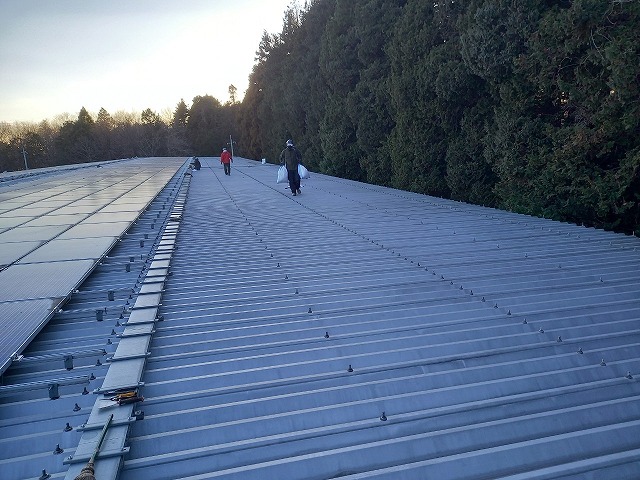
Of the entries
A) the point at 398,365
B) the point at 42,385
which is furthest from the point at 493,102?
the point at 42,385

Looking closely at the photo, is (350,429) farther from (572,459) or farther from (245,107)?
(245,107)

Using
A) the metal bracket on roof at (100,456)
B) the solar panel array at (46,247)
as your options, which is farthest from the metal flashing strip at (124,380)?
the solar panel array at (46,247)

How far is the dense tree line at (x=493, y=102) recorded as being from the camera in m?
8.44

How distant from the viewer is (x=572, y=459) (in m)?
2.54

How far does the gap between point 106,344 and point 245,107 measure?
50.2m

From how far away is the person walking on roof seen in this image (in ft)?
39.8

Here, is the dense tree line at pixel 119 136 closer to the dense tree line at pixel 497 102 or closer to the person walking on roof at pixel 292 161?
the dense tree line at pixel 497 102

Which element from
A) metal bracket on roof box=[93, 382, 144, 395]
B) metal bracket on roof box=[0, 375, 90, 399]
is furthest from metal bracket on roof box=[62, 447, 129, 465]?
metal bracket on roof box=[0, 375, 90, 399]

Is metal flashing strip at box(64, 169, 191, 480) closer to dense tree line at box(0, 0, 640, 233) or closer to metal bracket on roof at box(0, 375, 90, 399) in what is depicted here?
metal bracket on roof at box(0, 375, 90, 399)

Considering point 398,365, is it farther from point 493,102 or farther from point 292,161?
point 493,102

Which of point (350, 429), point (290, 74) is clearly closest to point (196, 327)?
point (350, 429)

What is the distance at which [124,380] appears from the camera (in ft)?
10.4

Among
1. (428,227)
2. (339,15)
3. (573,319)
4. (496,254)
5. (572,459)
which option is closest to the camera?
(572,459)

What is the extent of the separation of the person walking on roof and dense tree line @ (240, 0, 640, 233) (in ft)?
14.6
